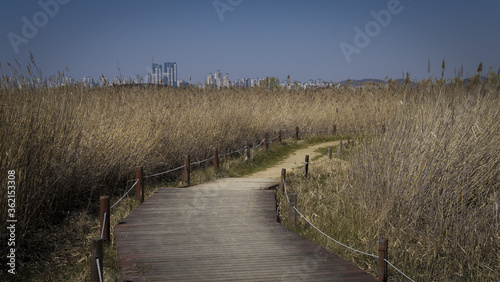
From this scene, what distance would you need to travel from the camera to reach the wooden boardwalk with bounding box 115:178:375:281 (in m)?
4.24

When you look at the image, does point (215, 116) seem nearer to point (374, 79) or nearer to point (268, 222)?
point (268, 222)

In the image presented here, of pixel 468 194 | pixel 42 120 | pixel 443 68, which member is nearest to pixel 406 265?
pixel 468 194

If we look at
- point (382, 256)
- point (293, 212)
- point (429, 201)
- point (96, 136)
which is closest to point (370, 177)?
point (429, 201)

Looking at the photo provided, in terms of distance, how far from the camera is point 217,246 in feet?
16.3

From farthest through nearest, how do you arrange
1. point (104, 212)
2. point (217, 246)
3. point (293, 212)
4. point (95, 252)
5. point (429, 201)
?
point (293, 212)
point (429, 201)
point (104, 212)
point (217, 246)
point (95, 252)

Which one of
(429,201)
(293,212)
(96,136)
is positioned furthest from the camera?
(96,136)

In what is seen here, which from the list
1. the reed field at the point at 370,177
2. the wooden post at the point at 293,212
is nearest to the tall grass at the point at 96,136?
the reed field at the point at 370,177

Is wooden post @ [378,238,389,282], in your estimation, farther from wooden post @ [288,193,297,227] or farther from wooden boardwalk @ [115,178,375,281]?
wooden post @ [288,193,297,227]

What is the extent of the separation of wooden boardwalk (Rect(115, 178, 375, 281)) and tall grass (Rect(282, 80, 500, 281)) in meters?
0.74

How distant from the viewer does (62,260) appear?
5.15 m

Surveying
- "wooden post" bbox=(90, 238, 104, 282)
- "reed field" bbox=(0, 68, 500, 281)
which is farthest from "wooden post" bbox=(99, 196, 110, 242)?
"wooden post" bbox=(90, 238, 104, 282)

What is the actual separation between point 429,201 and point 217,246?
317 centimetres

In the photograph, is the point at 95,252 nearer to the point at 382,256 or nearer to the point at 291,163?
the point at 382,256

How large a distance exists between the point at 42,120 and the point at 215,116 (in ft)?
20.0
